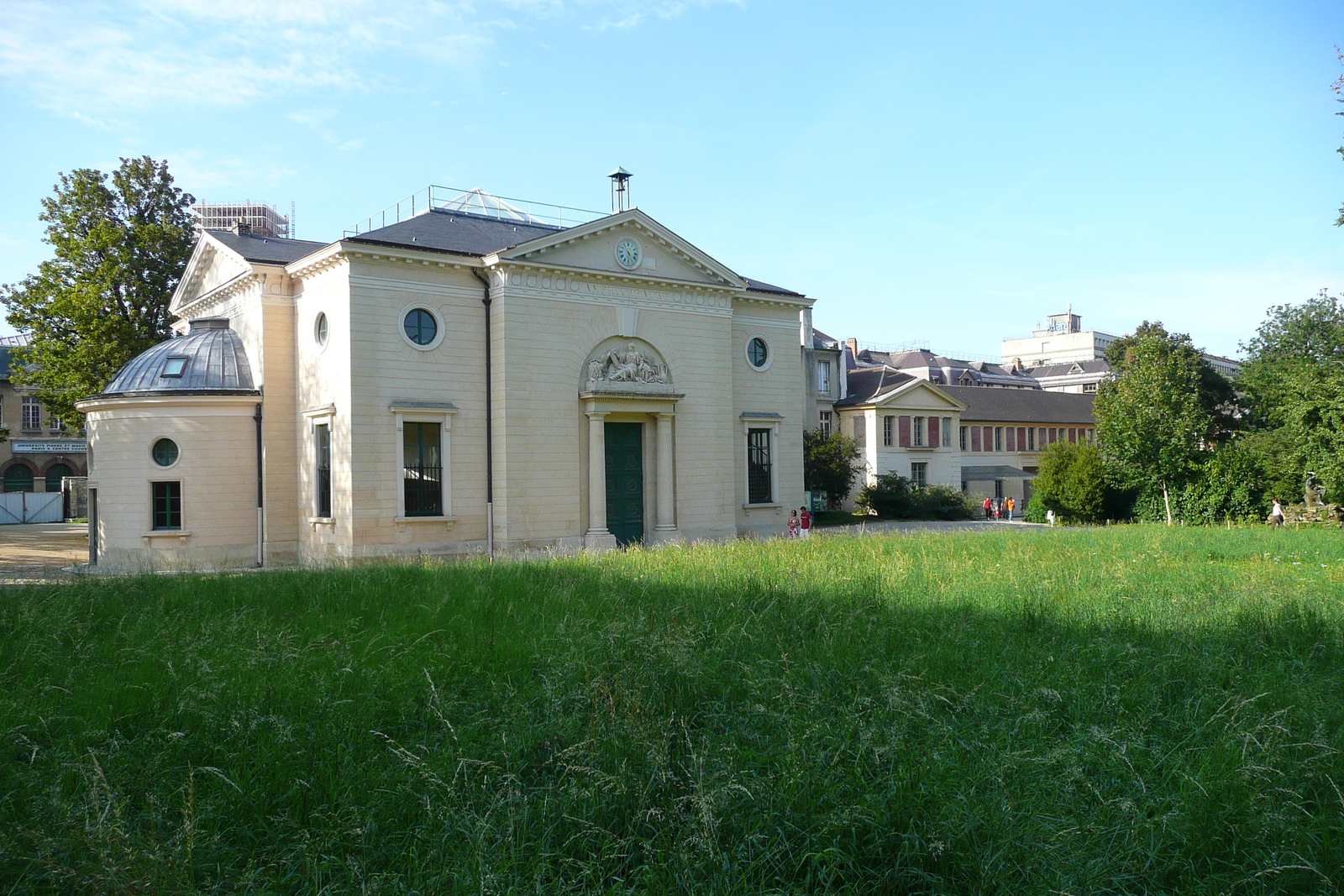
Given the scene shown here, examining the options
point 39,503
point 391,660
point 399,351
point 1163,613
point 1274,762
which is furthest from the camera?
point 39,503

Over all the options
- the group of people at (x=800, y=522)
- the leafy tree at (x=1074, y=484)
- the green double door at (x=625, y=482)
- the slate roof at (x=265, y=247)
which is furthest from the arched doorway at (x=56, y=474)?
the leafy tree at (x=1074, y=484)

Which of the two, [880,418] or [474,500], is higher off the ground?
[880,418]

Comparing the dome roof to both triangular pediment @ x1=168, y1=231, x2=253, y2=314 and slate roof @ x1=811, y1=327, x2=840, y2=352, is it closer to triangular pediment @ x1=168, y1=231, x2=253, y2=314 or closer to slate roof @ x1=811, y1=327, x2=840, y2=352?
triangular pediment @ x1=168, y1=231, x2=253, y2=314

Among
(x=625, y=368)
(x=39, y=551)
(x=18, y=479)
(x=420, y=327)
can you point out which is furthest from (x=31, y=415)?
(x=625, y=368)

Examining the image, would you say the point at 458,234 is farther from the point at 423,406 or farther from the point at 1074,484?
the point at 1074,484

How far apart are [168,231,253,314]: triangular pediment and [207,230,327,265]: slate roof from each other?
0.25m

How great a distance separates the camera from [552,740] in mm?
6004

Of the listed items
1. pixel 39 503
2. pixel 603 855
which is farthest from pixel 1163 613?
pixel 39 503

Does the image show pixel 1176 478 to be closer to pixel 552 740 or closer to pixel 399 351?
pixel 399 351

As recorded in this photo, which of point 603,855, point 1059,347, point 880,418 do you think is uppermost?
point 1059,347

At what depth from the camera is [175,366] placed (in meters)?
23.6

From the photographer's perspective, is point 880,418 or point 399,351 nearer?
point 399,351

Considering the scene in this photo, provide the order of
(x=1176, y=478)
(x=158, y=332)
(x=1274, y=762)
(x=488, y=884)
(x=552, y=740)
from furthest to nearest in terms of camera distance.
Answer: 1. (x=1176, y=478)
2. (x=158, y=332)
3. (x=552, y=740)
4. (x=1274, y=762)
5. (x=488, y=884)

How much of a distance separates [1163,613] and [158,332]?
30145 millimetres
